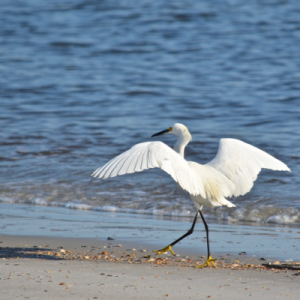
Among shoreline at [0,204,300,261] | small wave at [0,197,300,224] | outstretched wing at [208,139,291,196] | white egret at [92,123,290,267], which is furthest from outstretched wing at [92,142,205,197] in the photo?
small wave at [0,197,300,224]

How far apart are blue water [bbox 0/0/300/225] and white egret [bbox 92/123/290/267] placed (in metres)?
1.25

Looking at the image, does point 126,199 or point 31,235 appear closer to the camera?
point 31,235

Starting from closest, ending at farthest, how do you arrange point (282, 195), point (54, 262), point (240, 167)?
point (54, 262) → point (240, 167) → point (282, 195)

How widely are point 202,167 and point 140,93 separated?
9208 millimetres

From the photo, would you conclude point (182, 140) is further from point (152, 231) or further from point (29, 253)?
point (29, 253)

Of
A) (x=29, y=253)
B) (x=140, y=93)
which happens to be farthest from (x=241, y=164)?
(x=140, y=93)

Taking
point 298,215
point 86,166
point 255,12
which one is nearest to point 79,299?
point 298,215

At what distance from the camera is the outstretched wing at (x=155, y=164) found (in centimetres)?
399

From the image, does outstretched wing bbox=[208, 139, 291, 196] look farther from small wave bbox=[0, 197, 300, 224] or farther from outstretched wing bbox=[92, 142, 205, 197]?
small wave bbox=[0, 197, 300, 224]

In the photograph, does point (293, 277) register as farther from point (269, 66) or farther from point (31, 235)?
point (269, 66)

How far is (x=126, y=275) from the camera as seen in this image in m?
3.59

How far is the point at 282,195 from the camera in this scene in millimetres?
6504

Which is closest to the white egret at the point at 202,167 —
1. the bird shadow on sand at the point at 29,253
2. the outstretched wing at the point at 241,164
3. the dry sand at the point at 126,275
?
the outstretched wing at the point at 241,164

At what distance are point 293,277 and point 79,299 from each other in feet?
4.86
